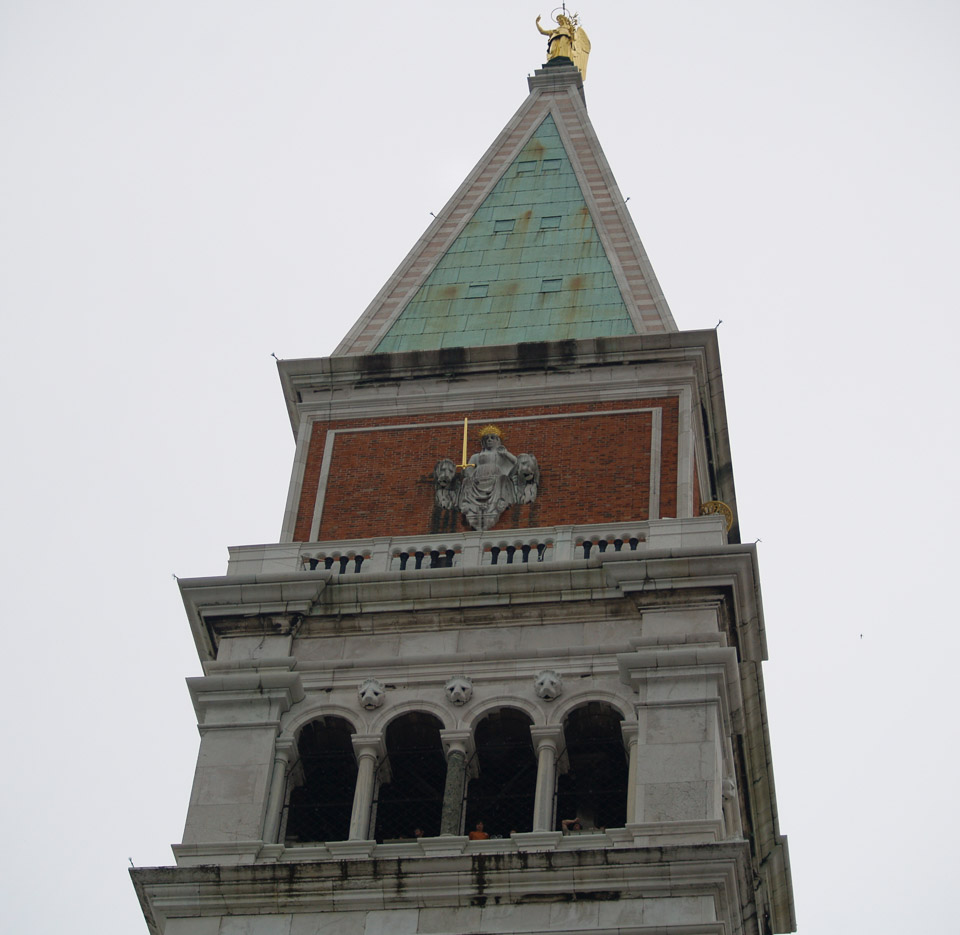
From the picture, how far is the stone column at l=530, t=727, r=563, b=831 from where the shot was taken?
114ft

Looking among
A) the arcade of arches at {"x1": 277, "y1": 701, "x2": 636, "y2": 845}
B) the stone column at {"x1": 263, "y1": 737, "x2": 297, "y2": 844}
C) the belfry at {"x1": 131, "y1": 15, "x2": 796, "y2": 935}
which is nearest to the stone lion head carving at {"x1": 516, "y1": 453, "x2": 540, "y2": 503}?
the belfry at {"x1": 131, "y1": 15, "x2": 796, "y2": 935}

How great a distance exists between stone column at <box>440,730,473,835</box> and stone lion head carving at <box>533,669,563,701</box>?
118cm

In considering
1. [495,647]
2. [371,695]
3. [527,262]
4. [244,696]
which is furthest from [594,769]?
[527,262]

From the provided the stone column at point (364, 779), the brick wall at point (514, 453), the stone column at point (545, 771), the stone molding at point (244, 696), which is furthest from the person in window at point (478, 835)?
the brick wall at point (514, 453)

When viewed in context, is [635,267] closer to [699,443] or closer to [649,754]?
[699,443]

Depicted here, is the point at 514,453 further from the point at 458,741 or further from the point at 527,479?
the point at 458,741

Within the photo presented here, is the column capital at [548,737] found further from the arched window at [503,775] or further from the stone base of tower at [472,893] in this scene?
the stone base of tower at [472,893]

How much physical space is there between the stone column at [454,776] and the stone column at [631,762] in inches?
84.8

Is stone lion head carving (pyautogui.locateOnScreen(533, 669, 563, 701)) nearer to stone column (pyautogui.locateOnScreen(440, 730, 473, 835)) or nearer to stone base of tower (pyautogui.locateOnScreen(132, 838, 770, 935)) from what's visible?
stone column (pyautogui.locateOnScreen(440, 730, 473, 835))

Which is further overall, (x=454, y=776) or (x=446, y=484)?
(x=446, y=484)

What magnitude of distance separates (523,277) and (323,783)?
12007 mm

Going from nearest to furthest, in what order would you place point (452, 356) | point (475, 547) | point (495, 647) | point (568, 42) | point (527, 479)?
point (495, 647)
point (475, 547)
point (527, 479)
point (452, 356)
point (568, 42)

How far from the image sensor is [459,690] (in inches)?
1441

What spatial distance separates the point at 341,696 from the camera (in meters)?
37.1
